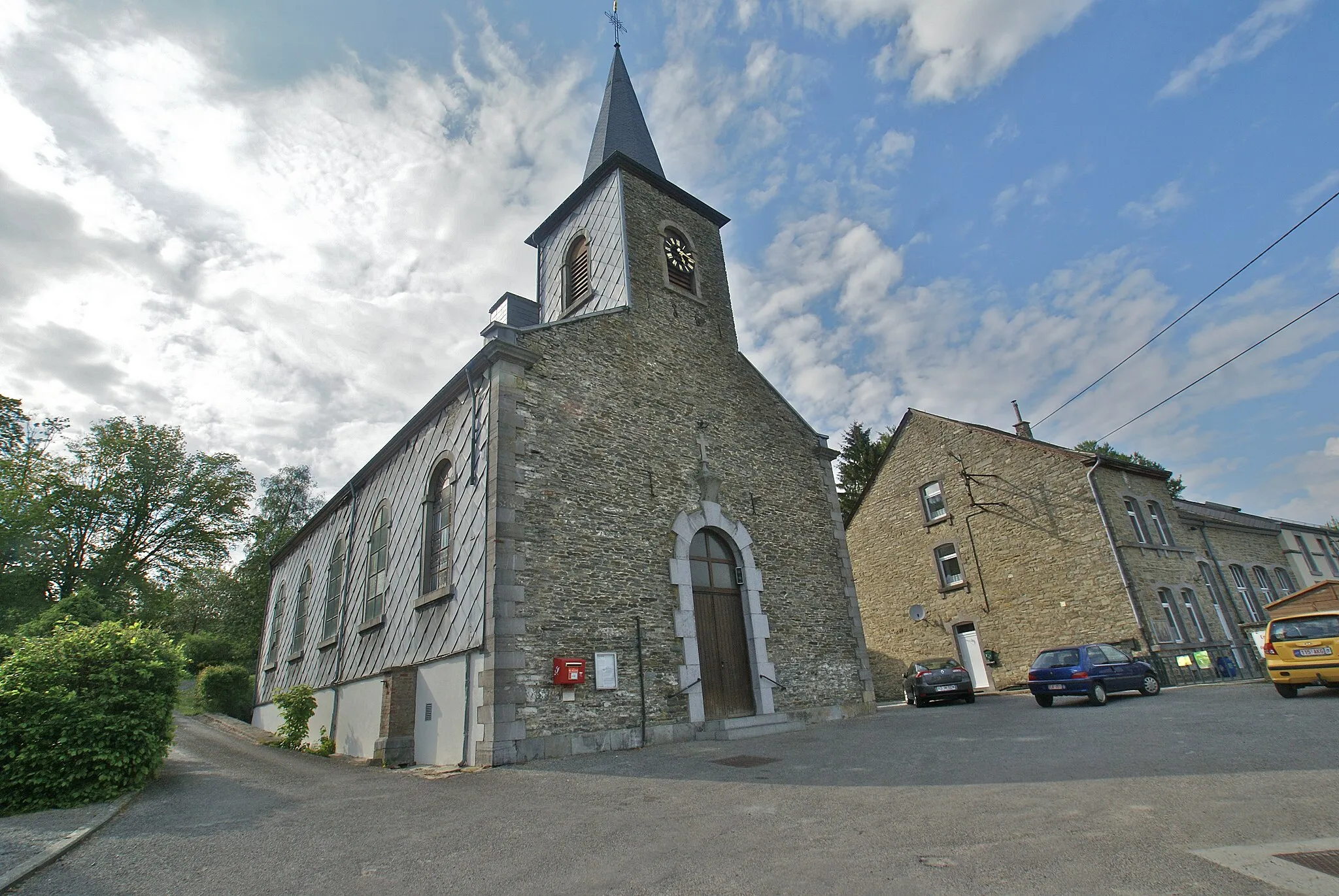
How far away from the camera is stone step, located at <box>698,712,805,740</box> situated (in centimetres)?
1043

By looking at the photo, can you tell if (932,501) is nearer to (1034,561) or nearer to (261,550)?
→ (1034,561)

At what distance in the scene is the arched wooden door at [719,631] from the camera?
11.4 meters

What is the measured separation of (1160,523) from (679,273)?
16.6 metres

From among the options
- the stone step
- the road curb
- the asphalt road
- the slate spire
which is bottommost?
the asphalt road

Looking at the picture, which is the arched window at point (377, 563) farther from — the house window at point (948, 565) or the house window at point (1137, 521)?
the house window at point (1137, 521)

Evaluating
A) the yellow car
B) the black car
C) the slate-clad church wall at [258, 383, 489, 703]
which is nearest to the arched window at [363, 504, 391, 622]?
the slate-clad church wall at [258, 383, 489, 703]

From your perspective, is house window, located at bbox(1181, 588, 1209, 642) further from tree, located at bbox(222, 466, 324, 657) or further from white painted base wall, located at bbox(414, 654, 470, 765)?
tree, located at bbox(222, 466, 324, 657)

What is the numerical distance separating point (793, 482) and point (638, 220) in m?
6.95

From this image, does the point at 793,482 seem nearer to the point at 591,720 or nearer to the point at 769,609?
the point at 769,609

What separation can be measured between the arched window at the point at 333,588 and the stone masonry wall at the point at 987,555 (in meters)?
17.7

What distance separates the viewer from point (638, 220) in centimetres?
1496

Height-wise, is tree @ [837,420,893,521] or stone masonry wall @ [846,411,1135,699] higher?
tree @ [837,420,893,521]

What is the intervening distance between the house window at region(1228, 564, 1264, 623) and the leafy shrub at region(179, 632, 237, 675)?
40.1 m

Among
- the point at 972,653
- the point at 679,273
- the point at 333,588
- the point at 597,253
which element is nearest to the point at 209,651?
the point at 333,588
